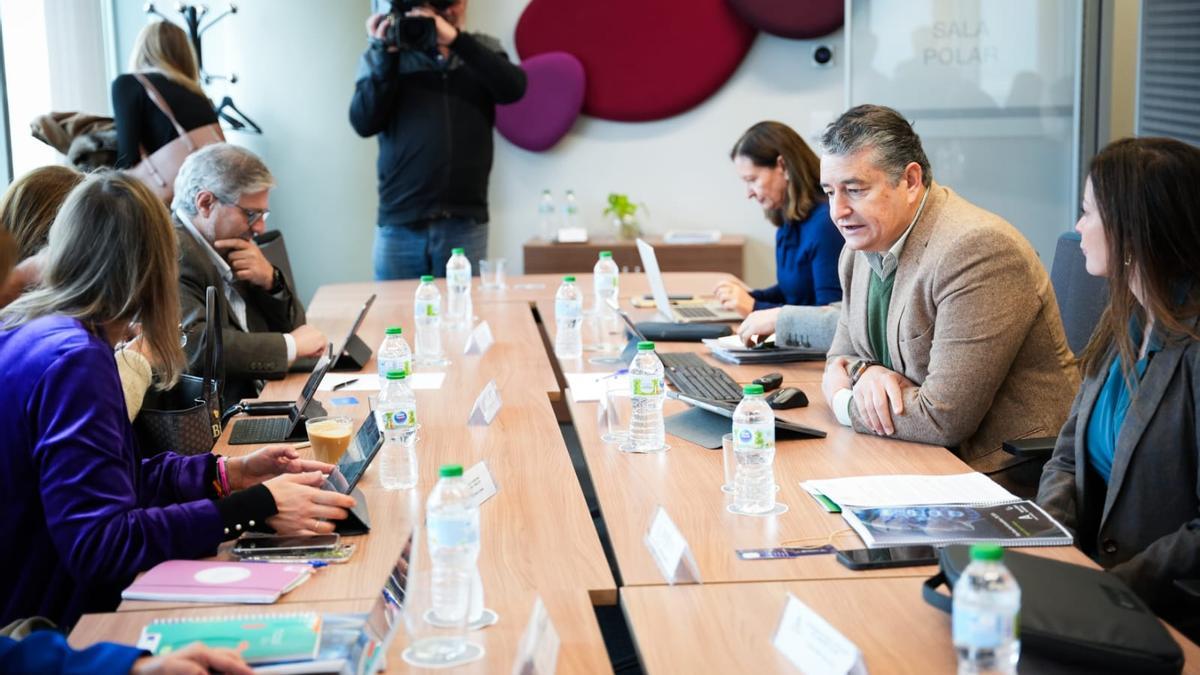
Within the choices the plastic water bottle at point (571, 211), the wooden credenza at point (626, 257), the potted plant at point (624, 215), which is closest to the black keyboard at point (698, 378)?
the wooden credenza at point (626, 257)

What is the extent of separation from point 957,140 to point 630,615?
406 centimetres

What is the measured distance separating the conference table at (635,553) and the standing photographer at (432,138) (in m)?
2.14

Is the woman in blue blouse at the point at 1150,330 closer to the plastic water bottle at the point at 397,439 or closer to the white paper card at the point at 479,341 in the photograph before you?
the plastic water bottle at the point at 397,439

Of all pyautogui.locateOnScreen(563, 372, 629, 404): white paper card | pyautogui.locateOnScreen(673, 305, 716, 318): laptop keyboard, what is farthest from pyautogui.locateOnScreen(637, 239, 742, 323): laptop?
pyautogui.locateOnScreen(563, 372, 629, 404): white paper card

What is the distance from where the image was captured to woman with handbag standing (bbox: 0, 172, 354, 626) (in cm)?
173

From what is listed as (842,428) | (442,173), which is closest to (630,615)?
(842,428)

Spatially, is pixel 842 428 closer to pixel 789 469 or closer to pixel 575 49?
pixel 789 469

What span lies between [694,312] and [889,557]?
2167 mm

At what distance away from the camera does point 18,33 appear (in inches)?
183

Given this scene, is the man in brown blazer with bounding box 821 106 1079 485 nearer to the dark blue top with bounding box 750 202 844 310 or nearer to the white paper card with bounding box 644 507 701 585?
the white paper card with bounding box 644 507 701 585

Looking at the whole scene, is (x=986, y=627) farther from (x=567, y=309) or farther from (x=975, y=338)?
(x=567, y=309)

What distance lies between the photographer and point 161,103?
4.28m

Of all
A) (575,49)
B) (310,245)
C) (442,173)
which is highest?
(575,49)

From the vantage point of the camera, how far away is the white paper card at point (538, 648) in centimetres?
136
